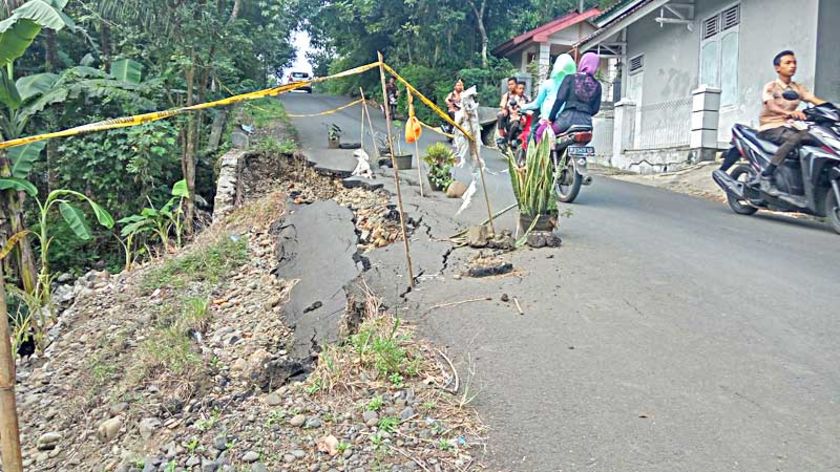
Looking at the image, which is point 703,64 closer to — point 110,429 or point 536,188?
point 536,188

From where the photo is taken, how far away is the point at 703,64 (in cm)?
1456

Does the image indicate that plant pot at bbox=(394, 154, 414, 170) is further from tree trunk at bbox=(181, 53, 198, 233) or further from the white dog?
tree trunk at bbox=(181, 53, 198, 233)

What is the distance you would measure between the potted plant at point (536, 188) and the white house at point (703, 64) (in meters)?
7.58

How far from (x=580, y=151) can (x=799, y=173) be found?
7.70 ft

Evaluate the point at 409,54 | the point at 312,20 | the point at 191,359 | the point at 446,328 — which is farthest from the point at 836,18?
the point at 312,20

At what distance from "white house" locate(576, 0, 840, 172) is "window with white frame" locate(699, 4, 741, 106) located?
0.02 meters

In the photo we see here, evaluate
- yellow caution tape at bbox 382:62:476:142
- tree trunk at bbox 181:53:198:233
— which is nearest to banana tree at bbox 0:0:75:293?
tree trunk at bbox 181:53:198:233

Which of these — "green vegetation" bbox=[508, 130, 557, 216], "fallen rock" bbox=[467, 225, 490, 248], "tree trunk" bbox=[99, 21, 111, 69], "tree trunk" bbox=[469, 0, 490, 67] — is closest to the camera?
"green vegetation" bbox=[508, 130, 557, 216]

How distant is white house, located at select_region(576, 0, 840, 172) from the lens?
11.1 m

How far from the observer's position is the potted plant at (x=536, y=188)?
5.82m

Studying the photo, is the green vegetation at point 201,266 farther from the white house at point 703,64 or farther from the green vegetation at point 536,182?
the white house at point 703,64

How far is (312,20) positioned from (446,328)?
25.1m

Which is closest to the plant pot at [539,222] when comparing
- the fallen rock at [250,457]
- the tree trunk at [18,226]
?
the fallen rock at [250,457]

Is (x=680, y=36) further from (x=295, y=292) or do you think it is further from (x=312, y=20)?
(x=312, y=20)
